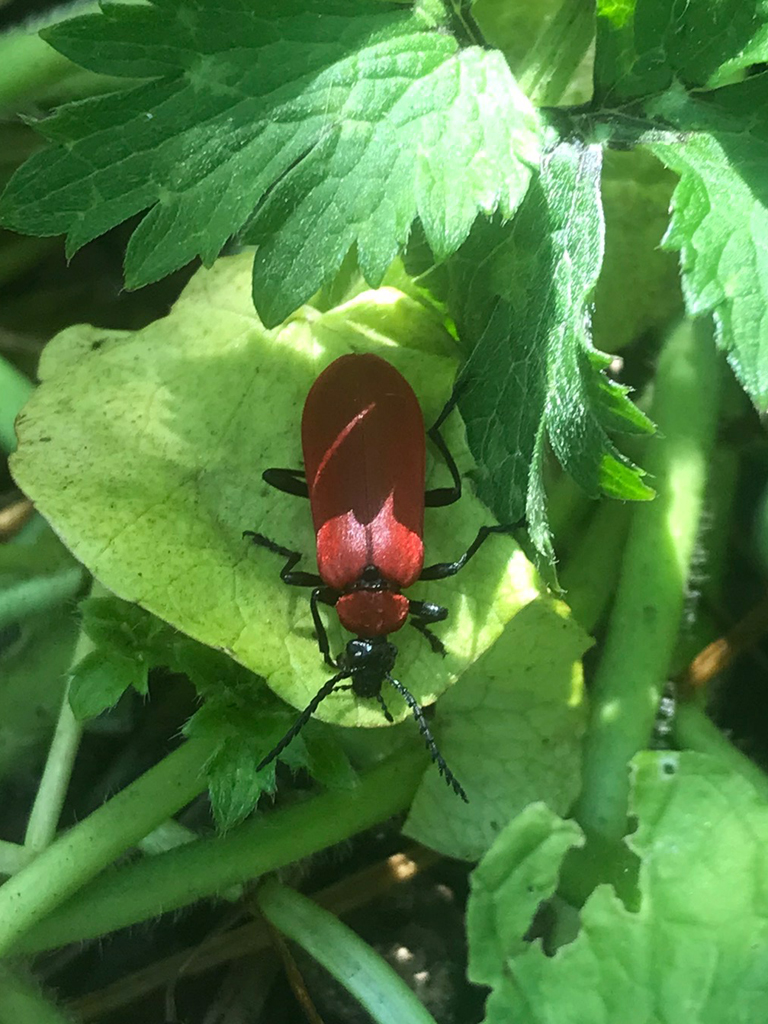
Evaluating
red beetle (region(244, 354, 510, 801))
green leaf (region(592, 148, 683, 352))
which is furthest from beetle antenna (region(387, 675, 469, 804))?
green leaf (region(592, 148, 683, 352))

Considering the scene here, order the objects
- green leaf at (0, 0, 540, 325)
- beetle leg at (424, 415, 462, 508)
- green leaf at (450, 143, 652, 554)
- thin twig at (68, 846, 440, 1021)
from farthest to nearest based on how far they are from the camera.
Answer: thin twig at (68, 846, 440, 1021)
beetle leg at (424, 415, 462, 508)
green leaf at (450, 143, 652, 554)
green leaf at (0, 0, 540, 325)

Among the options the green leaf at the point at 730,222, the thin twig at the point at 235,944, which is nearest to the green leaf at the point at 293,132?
the green leaf at the point at 730,222

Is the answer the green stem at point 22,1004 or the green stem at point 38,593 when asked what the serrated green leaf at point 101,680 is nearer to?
the green stem at point 38,593

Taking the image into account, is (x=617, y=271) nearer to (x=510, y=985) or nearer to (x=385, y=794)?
(x=385, y=794)

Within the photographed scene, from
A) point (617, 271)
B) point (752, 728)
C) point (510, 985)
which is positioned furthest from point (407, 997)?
point (617, 271)

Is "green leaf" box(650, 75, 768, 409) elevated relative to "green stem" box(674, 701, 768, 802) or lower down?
elevated

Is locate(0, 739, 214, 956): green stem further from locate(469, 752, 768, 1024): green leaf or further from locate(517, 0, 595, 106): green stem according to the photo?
locate(517, 0, 595, 106): green stem
